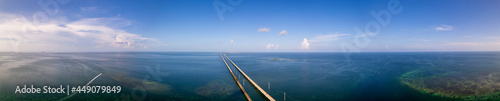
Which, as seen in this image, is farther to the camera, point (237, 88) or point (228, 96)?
point (237, 88)

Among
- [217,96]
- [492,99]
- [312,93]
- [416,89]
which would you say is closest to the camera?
[492,99]

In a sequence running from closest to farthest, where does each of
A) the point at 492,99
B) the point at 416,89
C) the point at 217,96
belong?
the point at 492,99 < the point at 217,96 < the point at 416,89

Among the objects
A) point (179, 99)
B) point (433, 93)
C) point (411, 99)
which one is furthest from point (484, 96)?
point (179, 99)

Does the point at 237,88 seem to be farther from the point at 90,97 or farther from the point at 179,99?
the point at 90,97

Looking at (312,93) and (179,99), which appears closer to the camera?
(179,99)

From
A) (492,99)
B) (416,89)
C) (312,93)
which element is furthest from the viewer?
(416,89)

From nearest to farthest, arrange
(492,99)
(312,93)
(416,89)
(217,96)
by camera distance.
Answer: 1. (492,99)
2. (217,96)
3. (312,93)
4. (416,89)

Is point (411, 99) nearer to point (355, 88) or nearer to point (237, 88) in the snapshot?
point (355, 88)

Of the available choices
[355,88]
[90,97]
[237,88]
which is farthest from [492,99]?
[90,97]
